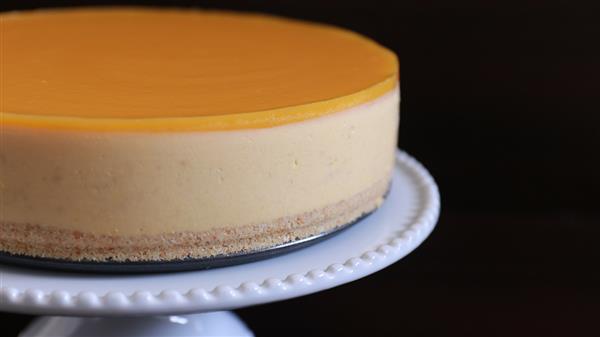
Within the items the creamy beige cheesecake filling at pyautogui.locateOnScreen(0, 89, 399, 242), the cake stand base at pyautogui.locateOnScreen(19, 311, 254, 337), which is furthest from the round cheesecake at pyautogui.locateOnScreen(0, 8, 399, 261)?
the cake stand base at pyautogui.locateOnScreen(19, 311, 254, 337)

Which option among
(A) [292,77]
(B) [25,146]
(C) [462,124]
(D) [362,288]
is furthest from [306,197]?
(C) [462,124]

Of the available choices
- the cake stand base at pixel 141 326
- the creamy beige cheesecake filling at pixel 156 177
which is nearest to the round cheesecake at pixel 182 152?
the creamy beige cheesecake filling at pixel 156 177

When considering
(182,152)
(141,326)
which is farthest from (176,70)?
(141,326)

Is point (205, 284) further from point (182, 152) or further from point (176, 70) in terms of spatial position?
Answer: point (176, 70)

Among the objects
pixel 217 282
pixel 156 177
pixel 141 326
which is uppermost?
pixel 156 177

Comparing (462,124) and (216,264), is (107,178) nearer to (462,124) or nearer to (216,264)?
(216,264)

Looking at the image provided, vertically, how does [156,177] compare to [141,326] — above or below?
above
